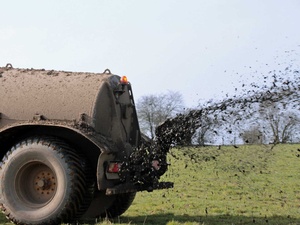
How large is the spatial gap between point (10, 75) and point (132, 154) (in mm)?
2335

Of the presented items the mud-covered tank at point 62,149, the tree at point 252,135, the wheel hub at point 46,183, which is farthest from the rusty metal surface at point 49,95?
the tree at point 252,135

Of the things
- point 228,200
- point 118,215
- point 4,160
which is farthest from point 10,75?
point 228,200

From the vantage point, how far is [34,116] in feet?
25.8

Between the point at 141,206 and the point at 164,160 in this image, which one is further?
the point at 141,206

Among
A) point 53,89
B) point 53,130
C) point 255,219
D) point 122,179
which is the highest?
point 53,89

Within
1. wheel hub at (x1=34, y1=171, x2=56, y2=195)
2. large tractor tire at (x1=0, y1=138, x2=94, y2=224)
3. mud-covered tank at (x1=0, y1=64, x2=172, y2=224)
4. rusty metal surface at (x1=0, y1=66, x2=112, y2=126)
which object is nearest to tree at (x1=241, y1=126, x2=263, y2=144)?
mud-covered tank at (x1=0, y1=64, x2=172, y2=224)

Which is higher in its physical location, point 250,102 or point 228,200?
point 250,102

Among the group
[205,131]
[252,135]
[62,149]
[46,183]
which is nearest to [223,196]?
[252,135]

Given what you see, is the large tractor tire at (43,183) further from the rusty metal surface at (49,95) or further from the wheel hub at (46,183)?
the rusty metal surface at (49,95)

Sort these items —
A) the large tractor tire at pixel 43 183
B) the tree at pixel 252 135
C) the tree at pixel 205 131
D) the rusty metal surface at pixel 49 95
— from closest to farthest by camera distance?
the large tractor tire at pixel 43 183
the rusty metal surface at pixel 49 95
the tree at pixel 205 131
the tree at pixel 252 135

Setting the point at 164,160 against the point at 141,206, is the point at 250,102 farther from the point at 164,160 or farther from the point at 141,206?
the point at 141,206

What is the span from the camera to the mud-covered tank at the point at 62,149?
24.6 feet

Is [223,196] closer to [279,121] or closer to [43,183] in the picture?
[279,121]

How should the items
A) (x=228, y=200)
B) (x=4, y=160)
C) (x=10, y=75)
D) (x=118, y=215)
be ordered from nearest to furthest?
(x=4, y=160), (x=10, y=75), (x=118, y=215), (x=228, y=200)
